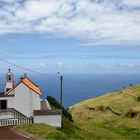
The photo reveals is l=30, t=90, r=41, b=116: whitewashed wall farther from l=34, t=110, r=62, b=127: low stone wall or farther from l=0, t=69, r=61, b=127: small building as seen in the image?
l=34, t=110, r=62, b=127: low stone wall

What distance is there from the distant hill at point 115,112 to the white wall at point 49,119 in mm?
26504

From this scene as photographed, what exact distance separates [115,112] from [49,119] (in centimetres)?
4411

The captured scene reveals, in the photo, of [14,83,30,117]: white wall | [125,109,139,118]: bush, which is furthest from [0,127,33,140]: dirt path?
[125,109,139,118]: bush

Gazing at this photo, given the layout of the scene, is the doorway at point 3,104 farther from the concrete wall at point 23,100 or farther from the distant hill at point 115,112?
the distant hill at point 115,112

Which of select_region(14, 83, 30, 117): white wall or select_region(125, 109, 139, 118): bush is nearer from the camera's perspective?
select_region(14, 83, 30, 117): white wall

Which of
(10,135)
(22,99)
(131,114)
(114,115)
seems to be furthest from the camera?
(114,115)

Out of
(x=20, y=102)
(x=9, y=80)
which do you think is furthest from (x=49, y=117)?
(x=9, y=80)

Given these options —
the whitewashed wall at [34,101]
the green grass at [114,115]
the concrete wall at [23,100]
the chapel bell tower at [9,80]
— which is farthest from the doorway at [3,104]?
the green grass at [114,115]

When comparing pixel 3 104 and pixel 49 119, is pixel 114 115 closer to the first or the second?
pixel 3 104

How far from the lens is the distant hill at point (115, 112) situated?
84.2m

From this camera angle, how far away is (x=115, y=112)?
9412 centimetres

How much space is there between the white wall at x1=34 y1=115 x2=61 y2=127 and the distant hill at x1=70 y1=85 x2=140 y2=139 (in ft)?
87.0

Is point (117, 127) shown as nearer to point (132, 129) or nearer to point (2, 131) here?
point (132, 129)

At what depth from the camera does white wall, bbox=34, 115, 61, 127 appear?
5194 centimetres
